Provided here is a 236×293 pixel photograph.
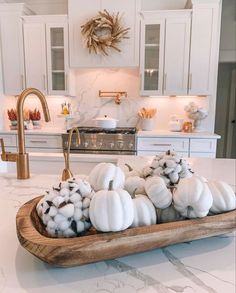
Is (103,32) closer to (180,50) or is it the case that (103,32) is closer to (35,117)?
(180,50)

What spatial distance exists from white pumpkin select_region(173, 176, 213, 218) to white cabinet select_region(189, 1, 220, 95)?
2.90 meters

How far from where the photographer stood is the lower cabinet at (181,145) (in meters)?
3.15

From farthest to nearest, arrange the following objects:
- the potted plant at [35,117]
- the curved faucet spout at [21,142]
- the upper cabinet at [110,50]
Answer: the potted plant at [35,117]
the upper cabinet at [110,50]
the curved faucet spout at [21,142]

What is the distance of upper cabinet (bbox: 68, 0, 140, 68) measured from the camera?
322 cm

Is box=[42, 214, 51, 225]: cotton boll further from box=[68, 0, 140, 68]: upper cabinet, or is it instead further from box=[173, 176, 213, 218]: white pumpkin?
box=[68, 0, 140, 68]: upper cabinet

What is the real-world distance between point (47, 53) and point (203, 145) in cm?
239

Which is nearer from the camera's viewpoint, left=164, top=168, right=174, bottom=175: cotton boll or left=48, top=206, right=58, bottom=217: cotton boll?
left=48, top=206, right=58, bottom=217: cotton boll

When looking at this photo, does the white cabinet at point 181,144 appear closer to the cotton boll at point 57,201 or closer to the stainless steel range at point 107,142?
the stainless steel range at point 107,142

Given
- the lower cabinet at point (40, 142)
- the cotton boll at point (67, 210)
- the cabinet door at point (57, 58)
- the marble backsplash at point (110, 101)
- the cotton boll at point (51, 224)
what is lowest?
the lower cabinet at point (40, 142)

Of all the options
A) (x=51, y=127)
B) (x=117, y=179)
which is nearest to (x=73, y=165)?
(x=117, y=179)

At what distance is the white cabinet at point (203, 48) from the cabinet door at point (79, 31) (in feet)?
4.02

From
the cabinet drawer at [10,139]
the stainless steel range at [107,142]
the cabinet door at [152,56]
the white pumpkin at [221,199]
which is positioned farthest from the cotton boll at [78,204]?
the cabinet drawer at [10,139]

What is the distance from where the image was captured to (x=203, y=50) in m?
3.20

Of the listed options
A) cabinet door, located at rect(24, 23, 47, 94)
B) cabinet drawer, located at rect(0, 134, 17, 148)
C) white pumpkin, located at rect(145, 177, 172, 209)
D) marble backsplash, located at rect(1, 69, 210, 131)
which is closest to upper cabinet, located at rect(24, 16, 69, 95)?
cabinet door, located at rect(24, 23, 47, 94)
